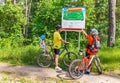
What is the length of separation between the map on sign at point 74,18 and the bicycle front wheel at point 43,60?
6.09 feet

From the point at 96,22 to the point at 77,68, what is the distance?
2305cm

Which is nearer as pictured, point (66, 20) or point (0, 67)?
point (0, 67)

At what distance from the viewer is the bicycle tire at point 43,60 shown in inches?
500

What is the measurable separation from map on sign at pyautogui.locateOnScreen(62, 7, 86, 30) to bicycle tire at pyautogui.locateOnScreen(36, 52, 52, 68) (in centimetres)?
185

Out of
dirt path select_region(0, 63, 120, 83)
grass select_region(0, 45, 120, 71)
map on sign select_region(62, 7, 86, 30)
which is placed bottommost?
dirt path select_region(0, 63, 120, 83)

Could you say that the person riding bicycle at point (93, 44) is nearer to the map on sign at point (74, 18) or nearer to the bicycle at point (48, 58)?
the bicycle at point (48, 58)

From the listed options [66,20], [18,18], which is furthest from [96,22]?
[66,20]

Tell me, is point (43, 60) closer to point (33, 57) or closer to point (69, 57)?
point (69, 57)

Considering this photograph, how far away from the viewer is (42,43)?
42.5 feet

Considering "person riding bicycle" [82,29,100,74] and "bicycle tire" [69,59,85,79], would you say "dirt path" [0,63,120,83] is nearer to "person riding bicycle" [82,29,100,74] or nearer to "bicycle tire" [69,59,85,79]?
"bicycle tire" [69,59,85,79]

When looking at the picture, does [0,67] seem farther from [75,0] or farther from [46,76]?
[75,0]

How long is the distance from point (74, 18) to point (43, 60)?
2.41m

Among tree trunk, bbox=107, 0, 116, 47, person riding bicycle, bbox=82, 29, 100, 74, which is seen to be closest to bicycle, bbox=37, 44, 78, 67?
person riding bicycle, bbox=82, 29, 100, 74

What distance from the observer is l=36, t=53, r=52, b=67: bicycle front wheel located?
1270cm
